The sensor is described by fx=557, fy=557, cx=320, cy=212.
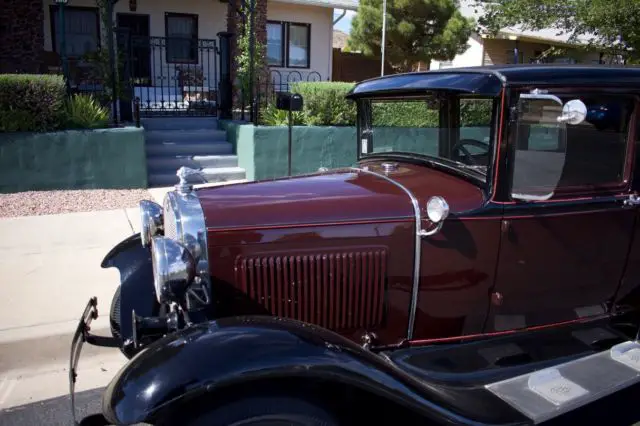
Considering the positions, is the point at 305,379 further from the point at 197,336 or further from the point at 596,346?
the point at 596,346

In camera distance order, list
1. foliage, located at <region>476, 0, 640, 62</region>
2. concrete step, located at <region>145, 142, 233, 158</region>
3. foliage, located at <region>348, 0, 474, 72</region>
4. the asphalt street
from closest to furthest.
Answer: the asphalt street < concrete step, located at <region>145, 142, 233, 158</region> < foliage, located at <region>476, 0, 640, 62</region> < foliage, located at <region>348, 0, 474, 72</region>

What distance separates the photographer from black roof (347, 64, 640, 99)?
261 cm

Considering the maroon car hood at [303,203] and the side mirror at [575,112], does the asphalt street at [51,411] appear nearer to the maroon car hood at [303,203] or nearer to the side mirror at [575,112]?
the maroon car hood at [303,203]

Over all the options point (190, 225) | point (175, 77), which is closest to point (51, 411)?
point (190, 225)

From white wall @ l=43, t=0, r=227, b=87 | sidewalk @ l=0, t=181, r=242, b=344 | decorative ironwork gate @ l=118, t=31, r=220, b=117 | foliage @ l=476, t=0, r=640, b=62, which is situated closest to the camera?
sidewalk @ l=0, t=181, r=242, b=344

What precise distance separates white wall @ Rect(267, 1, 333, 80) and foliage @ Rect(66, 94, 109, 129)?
7593 millimetres

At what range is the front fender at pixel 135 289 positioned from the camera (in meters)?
2.93

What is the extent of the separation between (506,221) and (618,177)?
751 millimetres

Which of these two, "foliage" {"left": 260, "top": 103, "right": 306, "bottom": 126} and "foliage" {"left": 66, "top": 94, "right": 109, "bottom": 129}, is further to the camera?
"foliage" {"left": 260, "top": 103, "right": 306, "bottom": 126}

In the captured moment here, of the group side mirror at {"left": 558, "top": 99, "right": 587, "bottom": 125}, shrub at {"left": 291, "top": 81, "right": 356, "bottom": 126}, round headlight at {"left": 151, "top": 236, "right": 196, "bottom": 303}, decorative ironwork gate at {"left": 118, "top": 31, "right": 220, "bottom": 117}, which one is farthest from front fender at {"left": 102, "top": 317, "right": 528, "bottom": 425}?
decorative ironwork gate at {"left": 118, "top": 31, "right": 220, "bottom": 117}

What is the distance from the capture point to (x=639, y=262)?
3.10 metres

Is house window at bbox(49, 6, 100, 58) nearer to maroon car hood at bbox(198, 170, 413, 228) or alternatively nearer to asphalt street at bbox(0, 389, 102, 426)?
asphalt street at bbox(0, 389, 102, 426)

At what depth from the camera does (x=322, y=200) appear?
2.69 meters

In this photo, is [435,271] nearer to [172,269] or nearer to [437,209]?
[437,209]
